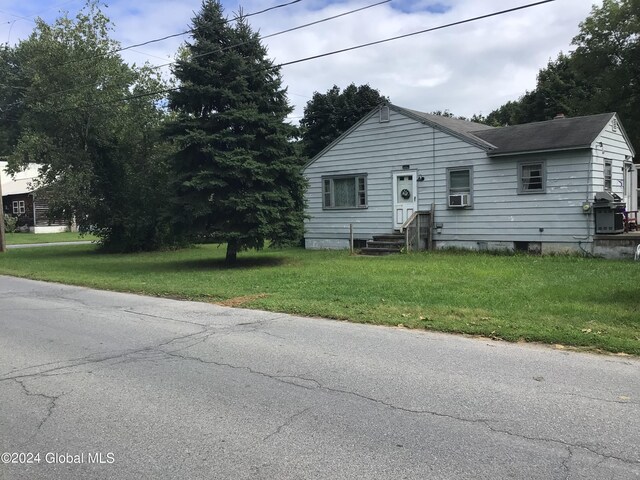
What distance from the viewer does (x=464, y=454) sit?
3547 mm

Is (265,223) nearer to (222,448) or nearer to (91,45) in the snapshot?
(222,448)

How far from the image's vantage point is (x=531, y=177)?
16188mm

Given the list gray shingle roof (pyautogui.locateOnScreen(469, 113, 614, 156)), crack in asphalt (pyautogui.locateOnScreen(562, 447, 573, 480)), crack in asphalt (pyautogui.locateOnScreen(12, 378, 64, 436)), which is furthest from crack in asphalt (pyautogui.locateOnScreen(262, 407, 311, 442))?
gray shingle roof (pyautogui.locateOnScreen(469, 113, 614, 156))

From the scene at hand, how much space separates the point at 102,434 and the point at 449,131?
15.8m

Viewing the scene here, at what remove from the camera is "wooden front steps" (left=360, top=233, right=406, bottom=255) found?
17578 mm

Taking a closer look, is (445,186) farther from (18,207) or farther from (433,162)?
(18,207)

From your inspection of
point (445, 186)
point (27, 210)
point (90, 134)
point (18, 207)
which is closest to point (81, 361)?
point (445, 186)

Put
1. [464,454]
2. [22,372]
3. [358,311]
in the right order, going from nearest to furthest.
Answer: [464,454] < [22,372] < [358,311]

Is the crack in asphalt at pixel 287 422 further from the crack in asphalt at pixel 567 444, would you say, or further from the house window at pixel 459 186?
the house window at pixel 459 186

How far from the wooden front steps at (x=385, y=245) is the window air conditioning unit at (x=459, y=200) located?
80.3 inches

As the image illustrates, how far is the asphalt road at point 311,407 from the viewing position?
345cm

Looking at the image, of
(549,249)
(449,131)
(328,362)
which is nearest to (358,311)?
(328,362)

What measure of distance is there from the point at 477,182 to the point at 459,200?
84cm

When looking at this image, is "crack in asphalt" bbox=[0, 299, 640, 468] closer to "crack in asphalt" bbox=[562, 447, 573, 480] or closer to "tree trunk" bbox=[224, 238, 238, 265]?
"crack in asphalt" bbox=[562, 447, 573, 480]
